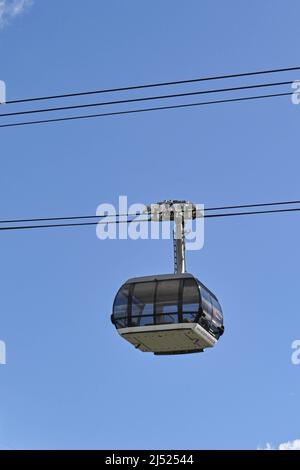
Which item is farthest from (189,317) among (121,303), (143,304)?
(121,303)

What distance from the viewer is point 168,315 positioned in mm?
29750

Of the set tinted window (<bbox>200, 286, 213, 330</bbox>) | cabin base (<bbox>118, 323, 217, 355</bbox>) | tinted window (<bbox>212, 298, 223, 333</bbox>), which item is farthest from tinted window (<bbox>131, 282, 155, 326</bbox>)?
tinted window (<bbox>212, 298, 223, 333</bbox>)

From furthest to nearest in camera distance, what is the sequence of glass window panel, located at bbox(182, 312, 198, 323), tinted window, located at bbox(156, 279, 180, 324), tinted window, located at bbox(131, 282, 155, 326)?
tinted window, located at bbox(131, 282, 155, 326)
tinted window, located at bbox(156, 279, 180, 324)
glass window panel, located at bbox(182, 312, 198, 323)

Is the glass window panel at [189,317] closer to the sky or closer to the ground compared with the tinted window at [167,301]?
closer to the ground

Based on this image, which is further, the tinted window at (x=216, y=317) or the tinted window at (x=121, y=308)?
the tinted window at (x=216, y=317)

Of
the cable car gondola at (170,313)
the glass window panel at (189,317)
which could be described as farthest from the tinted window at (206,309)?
the glass window panel at (189,317)

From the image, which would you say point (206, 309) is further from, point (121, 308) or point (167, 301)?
point (121, 308)

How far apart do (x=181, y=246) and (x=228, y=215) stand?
6430 millimetres

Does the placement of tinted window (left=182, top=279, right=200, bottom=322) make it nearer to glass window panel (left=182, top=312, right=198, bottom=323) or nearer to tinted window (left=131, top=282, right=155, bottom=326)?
glass window panel (left=182, top=312, right=198, bottom=323)

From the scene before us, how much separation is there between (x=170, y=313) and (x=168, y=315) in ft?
0.27

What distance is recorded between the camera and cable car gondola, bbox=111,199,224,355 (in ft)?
95.2

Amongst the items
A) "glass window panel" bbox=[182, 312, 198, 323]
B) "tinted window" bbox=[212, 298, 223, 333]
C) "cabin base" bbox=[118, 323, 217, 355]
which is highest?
"tinted window" bbox=[212, 298, 223, 333]

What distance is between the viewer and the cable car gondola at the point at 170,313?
29.0 m

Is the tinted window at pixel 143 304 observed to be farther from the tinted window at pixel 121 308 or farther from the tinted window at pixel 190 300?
the tinted window at pixel 190 300
